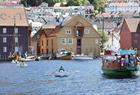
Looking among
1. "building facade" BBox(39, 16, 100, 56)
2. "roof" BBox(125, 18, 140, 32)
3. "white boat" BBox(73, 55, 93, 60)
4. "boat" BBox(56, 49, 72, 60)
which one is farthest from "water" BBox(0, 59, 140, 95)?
"roof" BBox(125, 18, 140, 32)

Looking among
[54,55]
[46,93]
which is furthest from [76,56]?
[46,93]

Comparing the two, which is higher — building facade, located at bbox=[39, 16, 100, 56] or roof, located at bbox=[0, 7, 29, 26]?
roof, located at bbox=[0, 7, 29, 26]

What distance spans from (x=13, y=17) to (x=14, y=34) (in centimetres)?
379

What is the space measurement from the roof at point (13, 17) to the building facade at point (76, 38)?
13886mm

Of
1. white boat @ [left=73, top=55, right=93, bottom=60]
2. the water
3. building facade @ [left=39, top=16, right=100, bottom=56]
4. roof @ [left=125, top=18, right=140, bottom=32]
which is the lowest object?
the water

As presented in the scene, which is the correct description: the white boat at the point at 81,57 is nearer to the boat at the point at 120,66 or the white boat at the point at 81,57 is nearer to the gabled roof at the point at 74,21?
the gabled roof at the point at 74,21

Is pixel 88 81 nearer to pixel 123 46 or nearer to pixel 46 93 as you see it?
pixel 46 93

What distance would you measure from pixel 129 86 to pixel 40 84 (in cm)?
971

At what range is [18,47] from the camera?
147 meters

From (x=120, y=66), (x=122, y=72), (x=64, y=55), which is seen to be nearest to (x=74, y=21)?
(x=64, y=55)

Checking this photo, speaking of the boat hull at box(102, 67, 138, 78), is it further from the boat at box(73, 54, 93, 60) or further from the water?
the boat at box(73, 54, 93, 60)

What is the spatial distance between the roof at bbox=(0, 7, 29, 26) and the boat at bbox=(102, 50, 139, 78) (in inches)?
2711

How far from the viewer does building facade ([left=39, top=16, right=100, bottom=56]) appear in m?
160

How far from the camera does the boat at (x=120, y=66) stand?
7631 cm
